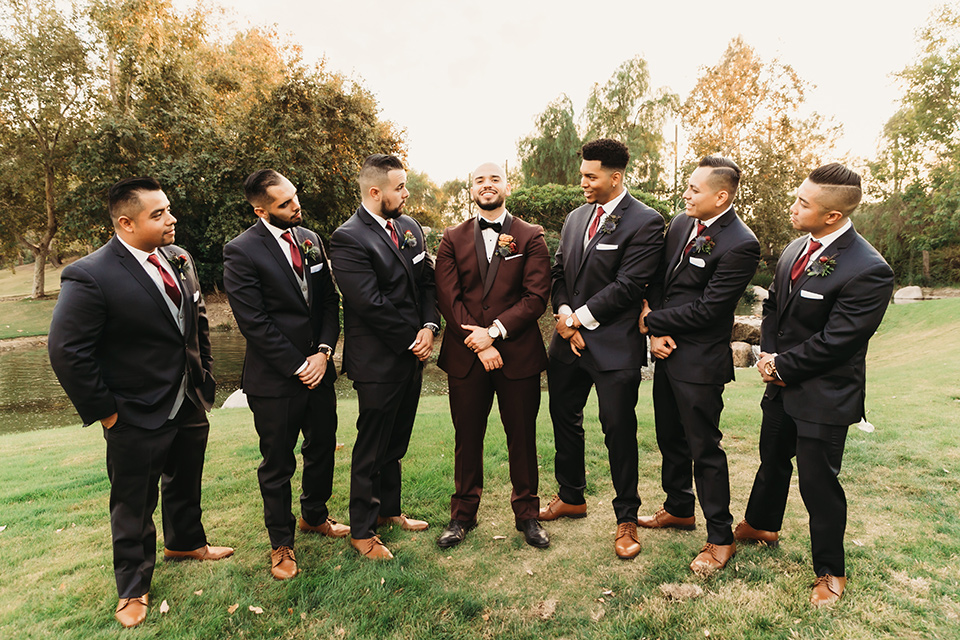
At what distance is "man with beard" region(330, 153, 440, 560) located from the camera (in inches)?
159

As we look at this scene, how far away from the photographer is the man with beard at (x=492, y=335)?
4.25 m

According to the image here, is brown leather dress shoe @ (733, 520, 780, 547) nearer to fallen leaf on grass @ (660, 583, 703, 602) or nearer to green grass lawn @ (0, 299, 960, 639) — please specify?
green grass lawn @ (0, 299, 960, 639)

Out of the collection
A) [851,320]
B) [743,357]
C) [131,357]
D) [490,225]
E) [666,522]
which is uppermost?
[490,225]

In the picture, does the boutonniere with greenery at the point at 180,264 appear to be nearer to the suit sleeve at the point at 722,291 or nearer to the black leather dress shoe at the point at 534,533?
the black leather dress shoe at the point at 534,533

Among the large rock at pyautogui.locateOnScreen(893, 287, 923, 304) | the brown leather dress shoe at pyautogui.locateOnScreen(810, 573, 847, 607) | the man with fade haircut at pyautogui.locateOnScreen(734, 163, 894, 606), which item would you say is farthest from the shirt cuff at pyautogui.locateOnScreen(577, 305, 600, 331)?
the large rock at pyautogui.locateOnScreen(893, 287, 923, 304)

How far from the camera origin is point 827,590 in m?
3.40

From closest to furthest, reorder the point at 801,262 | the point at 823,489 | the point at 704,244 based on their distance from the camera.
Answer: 1. the point at 823,489
2. the point at 801,262
3. the point at 704,244

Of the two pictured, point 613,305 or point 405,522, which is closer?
point 613,305

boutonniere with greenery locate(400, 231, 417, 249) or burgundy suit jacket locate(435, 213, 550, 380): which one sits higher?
boutonniere with greenery locate(400, 231, 417, 249)

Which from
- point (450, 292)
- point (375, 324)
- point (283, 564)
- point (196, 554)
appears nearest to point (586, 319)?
point (450, 292)

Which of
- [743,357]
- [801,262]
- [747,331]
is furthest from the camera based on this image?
[747,331]

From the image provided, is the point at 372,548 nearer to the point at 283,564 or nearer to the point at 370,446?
the point at 283,564

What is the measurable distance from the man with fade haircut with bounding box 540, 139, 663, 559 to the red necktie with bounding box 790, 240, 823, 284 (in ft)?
3.16

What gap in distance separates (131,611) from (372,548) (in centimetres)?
157
